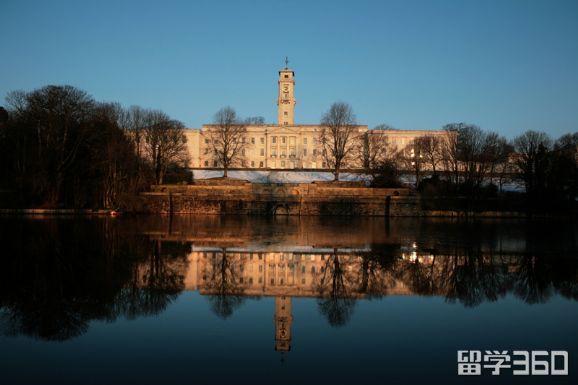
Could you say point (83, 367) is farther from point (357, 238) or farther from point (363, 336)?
point (357, 238)

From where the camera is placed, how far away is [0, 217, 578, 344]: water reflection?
9.00m

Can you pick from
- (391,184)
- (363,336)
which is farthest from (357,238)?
(391,184)

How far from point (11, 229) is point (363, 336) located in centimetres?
2192

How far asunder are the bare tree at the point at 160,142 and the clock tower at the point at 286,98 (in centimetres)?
3412

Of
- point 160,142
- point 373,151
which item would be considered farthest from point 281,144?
point 160,142

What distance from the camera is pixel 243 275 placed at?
12.6 meters

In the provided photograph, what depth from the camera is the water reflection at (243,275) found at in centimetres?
900

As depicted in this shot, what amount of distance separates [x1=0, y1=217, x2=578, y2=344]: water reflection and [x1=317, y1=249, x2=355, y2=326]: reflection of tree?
0.02 meters

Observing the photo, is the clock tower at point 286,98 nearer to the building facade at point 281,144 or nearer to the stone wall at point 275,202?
the building facade at point 281,144

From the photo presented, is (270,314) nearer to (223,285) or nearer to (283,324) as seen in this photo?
(283,324)

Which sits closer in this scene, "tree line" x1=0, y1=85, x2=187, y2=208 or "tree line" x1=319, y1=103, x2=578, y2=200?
"tree line" x1=0, y1=85, x2=187, y2=208

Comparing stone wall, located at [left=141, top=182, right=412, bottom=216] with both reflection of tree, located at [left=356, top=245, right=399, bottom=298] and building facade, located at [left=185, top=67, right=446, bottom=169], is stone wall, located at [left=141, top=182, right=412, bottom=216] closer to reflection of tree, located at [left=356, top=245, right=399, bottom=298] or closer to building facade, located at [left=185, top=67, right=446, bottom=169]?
reflection of tree, located at [left=356, top=245, right=399, bottom=298]

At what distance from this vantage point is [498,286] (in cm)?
1193

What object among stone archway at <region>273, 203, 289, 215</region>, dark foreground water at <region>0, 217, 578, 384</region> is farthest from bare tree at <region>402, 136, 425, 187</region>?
dark foreground water at <region>0, 217, 578, 384</region>
